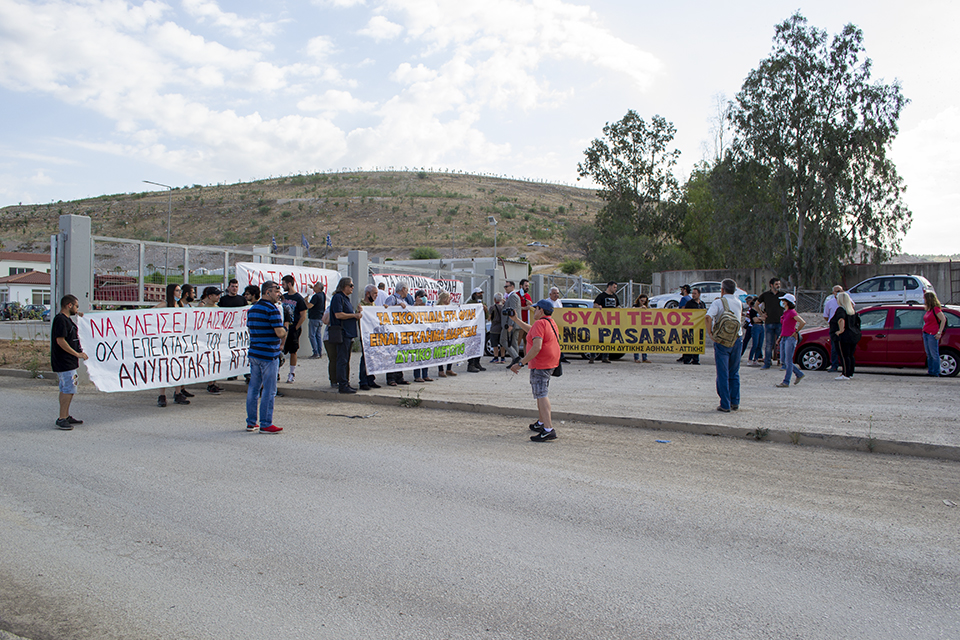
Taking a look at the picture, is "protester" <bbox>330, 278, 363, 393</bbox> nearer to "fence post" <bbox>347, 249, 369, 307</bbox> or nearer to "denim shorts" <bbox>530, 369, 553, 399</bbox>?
"denim shorts" <bbox>530, 369, 553, 399</bbox>

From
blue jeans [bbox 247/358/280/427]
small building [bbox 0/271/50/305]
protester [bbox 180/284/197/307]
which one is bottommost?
blue jeans [bbox 247/358/280/427]

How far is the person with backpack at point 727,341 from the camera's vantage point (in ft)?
30.3

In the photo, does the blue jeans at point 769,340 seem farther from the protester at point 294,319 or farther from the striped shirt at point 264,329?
the striped shirt at point 264,329

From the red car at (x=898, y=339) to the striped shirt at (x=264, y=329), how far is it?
1236 centimetres

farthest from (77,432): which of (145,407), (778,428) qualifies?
(778,428)

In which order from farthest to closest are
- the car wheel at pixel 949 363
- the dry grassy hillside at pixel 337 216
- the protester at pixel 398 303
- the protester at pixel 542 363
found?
the dry grassy hillside at pixel 337 216
the car wheel at pixel 949 363
the protester at pixel 398 303
the protester at pixel 542 363

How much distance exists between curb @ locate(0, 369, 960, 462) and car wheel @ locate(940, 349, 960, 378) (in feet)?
25.9

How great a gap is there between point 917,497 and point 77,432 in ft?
29.9

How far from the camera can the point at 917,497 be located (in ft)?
18.7

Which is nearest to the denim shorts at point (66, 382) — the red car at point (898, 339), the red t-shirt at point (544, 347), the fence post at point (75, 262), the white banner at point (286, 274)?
the fence post at point (75, 262)

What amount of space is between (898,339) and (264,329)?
13290mm

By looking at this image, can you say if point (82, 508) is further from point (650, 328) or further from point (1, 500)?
point (650, 328)

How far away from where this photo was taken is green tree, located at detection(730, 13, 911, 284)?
3709 cm

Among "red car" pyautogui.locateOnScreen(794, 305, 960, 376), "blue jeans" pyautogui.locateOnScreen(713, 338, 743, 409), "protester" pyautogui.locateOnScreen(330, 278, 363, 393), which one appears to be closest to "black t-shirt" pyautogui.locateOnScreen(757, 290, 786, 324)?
"red car" pyautogui.locateOnScreen(794, 305, 960, 376)
